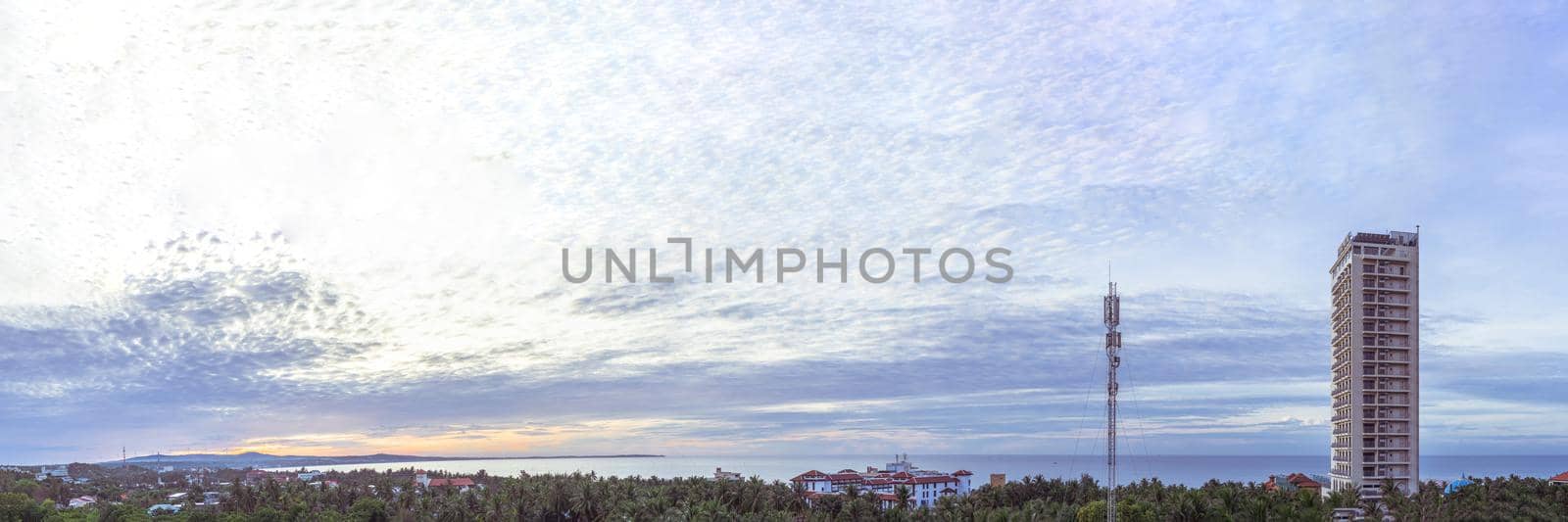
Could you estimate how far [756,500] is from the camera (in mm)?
60438

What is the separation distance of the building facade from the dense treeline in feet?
12.1

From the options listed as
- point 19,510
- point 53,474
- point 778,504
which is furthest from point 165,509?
point 53,474

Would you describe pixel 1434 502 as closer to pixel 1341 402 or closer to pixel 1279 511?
pixel 1279 511

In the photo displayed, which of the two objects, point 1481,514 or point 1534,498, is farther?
point 1534,498

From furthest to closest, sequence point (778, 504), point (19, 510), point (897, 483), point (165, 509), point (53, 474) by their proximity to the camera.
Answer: point (53, 474), point (897, 483), point (165, 509), point (778, 504), point (19, 510)

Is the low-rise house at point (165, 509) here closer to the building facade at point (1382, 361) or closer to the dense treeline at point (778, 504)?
the dense treeline at point (778, 504)

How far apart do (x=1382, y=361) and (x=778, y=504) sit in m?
35.7

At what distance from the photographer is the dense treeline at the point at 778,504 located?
4847cm

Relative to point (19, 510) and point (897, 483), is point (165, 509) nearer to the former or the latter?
point (19, 510)

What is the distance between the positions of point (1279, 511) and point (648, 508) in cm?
2979

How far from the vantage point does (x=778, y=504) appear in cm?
6256

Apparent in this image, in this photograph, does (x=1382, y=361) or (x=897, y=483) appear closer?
(x=1382, y=361)

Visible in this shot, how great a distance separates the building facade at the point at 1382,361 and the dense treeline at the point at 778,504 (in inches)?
146

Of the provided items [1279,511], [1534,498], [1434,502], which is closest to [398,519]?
[1279,511]
